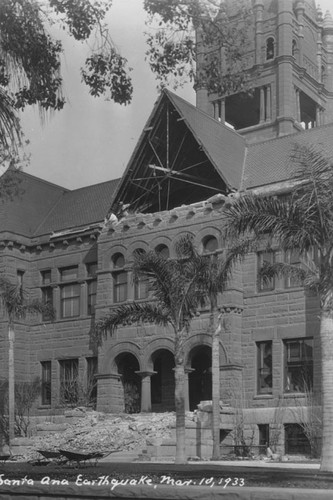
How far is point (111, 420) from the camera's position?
35656 millimetres

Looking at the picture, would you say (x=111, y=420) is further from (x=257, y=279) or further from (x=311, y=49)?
(x=311, y=49)

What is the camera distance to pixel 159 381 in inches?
1603

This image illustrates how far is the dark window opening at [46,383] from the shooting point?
1730 inches

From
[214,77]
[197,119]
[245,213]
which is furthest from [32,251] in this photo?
[214,77]

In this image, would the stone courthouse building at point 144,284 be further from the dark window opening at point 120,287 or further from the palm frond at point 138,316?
the palm frond at point 138,316

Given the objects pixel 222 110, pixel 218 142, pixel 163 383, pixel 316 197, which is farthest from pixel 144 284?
pixel 222 110

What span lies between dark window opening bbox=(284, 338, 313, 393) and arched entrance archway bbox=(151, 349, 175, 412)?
18.6 ft

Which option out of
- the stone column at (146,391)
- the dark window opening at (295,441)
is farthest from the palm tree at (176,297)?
the stone column at (146,391)

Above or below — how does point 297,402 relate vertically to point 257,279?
below

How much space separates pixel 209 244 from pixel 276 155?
218 inches

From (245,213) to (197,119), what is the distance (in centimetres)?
1876

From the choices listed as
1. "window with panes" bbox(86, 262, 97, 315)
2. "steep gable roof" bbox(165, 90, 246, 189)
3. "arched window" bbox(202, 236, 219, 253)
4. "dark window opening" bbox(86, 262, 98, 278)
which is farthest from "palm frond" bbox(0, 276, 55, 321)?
"steep gable roof" bbox(165, 90, 246, 189)

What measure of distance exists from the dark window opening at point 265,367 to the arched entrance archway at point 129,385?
6.39 metres

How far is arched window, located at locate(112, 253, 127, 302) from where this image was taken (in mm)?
40781
